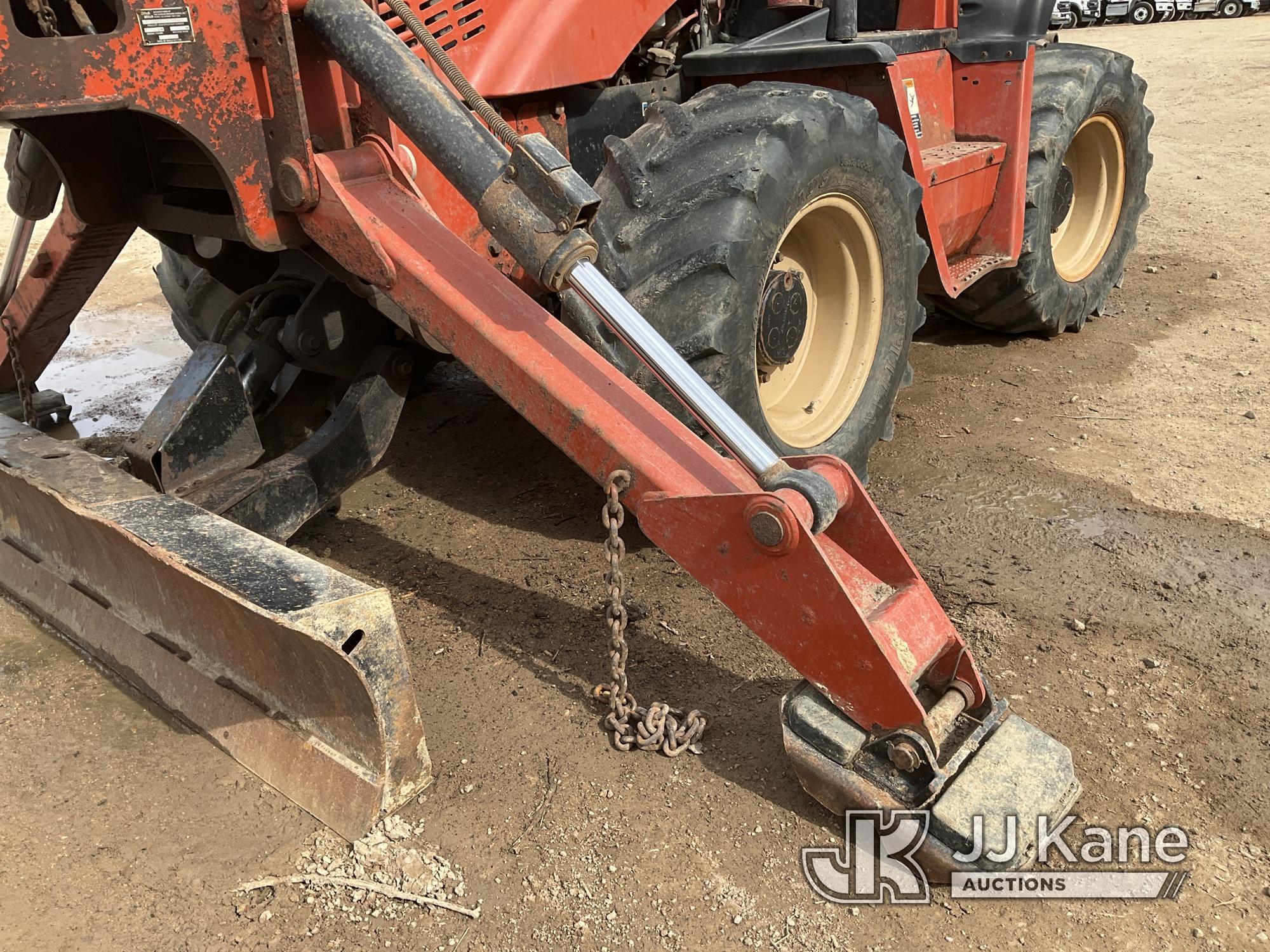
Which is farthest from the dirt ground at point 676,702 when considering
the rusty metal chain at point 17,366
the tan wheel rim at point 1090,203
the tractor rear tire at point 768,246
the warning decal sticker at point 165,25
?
the warning decal sticker at point 165,25

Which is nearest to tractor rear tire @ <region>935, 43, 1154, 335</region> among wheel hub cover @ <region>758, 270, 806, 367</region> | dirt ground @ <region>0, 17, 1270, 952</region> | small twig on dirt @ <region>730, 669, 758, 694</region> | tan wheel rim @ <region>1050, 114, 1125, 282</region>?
tan wheel rim @ <region>1050, 114, 1125, 282</region>

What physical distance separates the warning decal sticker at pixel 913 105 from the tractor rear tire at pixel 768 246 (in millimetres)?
412

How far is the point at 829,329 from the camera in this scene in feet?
11.6

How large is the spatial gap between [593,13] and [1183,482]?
2.53 metres

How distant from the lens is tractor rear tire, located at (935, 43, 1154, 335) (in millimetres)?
4684

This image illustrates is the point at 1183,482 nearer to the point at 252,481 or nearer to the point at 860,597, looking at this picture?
the point at 860,597

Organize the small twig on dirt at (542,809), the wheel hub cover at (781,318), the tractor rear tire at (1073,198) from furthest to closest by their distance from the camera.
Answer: the tractor rear tire at (1073,198)
the wheel hub cover at (781,318)
the small twig on dirt at (542,809)

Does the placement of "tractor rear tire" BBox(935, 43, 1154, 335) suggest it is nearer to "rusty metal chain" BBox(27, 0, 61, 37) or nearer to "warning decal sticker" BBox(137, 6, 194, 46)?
"warning decal sticker" BBox(137, 6, 194, 46)

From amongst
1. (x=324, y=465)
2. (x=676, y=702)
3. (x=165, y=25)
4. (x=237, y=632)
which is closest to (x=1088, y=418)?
(x=676, y=702)

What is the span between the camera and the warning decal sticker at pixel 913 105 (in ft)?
12.5

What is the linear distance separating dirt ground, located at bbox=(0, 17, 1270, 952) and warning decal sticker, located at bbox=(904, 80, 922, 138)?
1.15 m

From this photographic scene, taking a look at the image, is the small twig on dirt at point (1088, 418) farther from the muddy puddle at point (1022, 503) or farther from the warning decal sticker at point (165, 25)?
the warning decal sticker at point (165, 25)

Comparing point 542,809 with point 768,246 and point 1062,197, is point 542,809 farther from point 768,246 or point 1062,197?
point 1062,197

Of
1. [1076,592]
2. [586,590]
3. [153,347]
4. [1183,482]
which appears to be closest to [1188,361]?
[1183,482]
